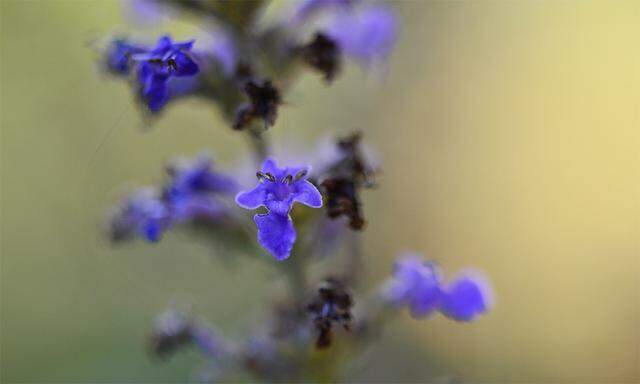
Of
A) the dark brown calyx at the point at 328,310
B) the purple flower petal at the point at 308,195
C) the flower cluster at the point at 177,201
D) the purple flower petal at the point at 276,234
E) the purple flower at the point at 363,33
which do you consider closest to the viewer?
the purple flower petal at the point at 276,234

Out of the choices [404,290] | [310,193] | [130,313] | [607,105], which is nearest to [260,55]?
[310,193]

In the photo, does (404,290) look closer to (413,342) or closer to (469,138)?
(413,342)

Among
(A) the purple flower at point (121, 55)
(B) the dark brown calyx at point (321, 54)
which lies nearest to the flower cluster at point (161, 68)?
(A) the purple flower at point (121, 55)

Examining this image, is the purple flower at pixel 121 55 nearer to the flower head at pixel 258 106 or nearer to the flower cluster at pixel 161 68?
the flower cluster at pixel 161 68

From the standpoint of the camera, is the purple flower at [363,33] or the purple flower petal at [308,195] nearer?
the purple flower petal at [308,195]

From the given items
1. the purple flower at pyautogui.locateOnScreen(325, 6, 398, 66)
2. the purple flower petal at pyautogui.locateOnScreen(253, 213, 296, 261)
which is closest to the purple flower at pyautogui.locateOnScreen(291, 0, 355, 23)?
the purple flower at pyautogui.locateOnScreen(325, 6, 398, 66)

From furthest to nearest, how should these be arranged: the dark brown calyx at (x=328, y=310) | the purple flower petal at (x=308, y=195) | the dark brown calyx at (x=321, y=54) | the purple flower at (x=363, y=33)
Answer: the purple flower at (x=363, y=33) < the dark brown calyx at (x=321, y=54) < the dark brown calyx at (x=328, y=310) < the purple flower petal at (x=308, y=195)

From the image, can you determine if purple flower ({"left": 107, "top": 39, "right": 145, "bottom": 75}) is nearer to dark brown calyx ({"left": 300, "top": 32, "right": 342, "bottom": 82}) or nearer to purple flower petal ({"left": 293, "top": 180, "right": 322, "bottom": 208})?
dark brown calyx ({"left": 300, "top": 32, "right": 342, "bottom": 82})

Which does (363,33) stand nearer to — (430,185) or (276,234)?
(276,234)
